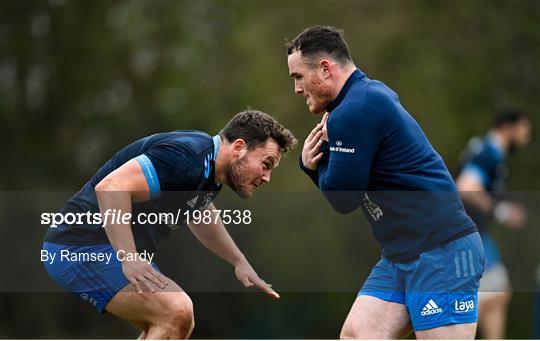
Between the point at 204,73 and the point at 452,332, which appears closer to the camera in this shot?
the point at 452,332

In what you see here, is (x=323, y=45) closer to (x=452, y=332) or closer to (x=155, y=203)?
(x=155, y=203)

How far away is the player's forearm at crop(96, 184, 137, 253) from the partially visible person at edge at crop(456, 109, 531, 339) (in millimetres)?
4882

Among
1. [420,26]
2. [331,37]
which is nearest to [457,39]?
[420,26]

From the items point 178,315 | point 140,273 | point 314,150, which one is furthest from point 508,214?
point 140,273

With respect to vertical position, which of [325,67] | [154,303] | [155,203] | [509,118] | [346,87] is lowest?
[154,303]

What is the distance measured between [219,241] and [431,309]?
1.39 m

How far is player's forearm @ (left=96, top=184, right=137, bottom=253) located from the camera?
516 centimetres

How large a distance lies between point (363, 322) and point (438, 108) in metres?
9.57

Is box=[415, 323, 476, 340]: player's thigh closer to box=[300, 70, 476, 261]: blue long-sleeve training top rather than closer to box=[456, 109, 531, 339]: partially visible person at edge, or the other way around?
box=[300, 70, 476, 261]: blue long-sleeve training top

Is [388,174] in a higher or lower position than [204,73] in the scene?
higher

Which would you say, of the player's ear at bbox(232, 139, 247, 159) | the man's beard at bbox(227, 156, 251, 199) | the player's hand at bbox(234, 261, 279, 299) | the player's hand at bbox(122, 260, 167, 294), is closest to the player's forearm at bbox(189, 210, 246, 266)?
the player's hand at bbox(234, 261, 279, 299)

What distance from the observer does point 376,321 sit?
208 inches

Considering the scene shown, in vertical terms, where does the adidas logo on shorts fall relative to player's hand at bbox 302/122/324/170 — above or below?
below

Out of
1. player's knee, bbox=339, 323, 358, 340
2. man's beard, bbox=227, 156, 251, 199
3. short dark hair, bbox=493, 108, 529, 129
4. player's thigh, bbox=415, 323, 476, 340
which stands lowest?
player's knee, bbox=339, 323, 358, 340
